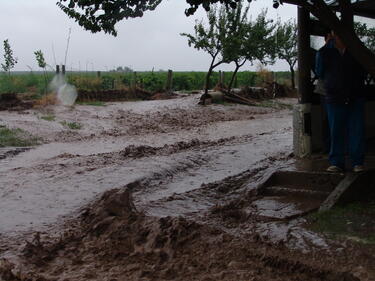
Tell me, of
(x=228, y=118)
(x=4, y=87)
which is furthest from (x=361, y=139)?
(x=4, y=87)

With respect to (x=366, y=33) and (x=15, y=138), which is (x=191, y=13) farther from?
(x=15, y=138)

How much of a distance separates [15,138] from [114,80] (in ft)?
56.1

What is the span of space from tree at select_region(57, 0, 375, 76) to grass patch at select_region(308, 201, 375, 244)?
1.53 metres

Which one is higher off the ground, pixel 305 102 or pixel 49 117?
pixel 305 102

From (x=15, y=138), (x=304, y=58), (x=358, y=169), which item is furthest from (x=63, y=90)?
(x=358, y=169)

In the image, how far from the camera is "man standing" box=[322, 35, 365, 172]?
6.42 m

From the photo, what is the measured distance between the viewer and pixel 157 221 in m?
5.45

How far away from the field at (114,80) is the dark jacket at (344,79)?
18.8m

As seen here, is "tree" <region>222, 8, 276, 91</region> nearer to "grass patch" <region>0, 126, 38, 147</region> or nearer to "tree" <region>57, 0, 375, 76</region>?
"grass patch" <region>0, 126, 38, 147</region>

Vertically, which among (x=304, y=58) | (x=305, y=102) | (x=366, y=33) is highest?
(x=366, y=33)

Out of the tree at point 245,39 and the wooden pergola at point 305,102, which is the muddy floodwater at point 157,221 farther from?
the tree at point 245,39


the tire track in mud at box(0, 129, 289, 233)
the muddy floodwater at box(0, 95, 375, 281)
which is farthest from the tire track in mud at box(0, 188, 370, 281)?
the tire track in mud at box(0, 129, 289, 233)

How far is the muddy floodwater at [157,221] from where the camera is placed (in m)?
4.44

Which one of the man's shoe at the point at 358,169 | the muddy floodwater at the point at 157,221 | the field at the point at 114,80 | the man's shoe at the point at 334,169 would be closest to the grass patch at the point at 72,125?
the muddy floodwater at the point at 157,221
